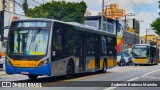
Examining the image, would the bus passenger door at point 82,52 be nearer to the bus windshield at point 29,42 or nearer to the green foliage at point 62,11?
the bus windshield at point 29,42

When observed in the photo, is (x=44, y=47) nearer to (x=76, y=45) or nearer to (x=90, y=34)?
(x=76, y=45)

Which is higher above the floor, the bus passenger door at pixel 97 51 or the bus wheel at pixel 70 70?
the bus passenger door at pixel 97 51

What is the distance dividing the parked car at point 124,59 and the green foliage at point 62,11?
1003 centimetres

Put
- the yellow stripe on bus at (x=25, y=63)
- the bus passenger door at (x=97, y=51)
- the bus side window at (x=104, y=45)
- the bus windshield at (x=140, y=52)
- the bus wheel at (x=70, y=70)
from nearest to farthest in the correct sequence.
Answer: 1. the yellow stripe on bus at (x=25, y=63)
2. the bus wheel at (x=70, y=70)
3. the bus passenger door at (x=97, y=51)
4. the bus side window at (x=104, y=45)
5. the bus windshield at (x=140, y=52)

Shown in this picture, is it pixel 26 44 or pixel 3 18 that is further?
pixel 3 18

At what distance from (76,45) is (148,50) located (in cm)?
3608

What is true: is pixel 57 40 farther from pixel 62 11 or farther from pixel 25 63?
pixel 62 11

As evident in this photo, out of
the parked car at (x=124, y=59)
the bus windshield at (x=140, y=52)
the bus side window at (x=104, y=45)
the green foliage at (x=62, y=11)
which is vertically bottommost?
the parked car at (x=124, y=59)

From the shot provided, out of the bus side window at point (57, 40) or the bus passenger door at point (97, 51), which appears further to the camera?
the bus passenger door at point (97, 51)

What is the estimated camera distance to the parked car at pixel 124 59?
54281mm

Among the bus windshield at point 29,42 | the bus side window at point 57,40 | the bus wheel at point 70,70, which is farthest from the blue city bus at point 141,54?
the bus windshield at point 29,42

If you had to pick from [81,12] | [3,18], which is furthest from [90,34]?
[81,12]

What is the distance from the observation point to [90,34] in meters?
26.0

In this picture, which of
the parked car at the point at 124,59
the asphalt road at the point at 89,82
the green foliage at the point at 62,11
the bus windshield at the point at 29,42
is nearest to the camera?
the asphalt road at the point at 89,82
